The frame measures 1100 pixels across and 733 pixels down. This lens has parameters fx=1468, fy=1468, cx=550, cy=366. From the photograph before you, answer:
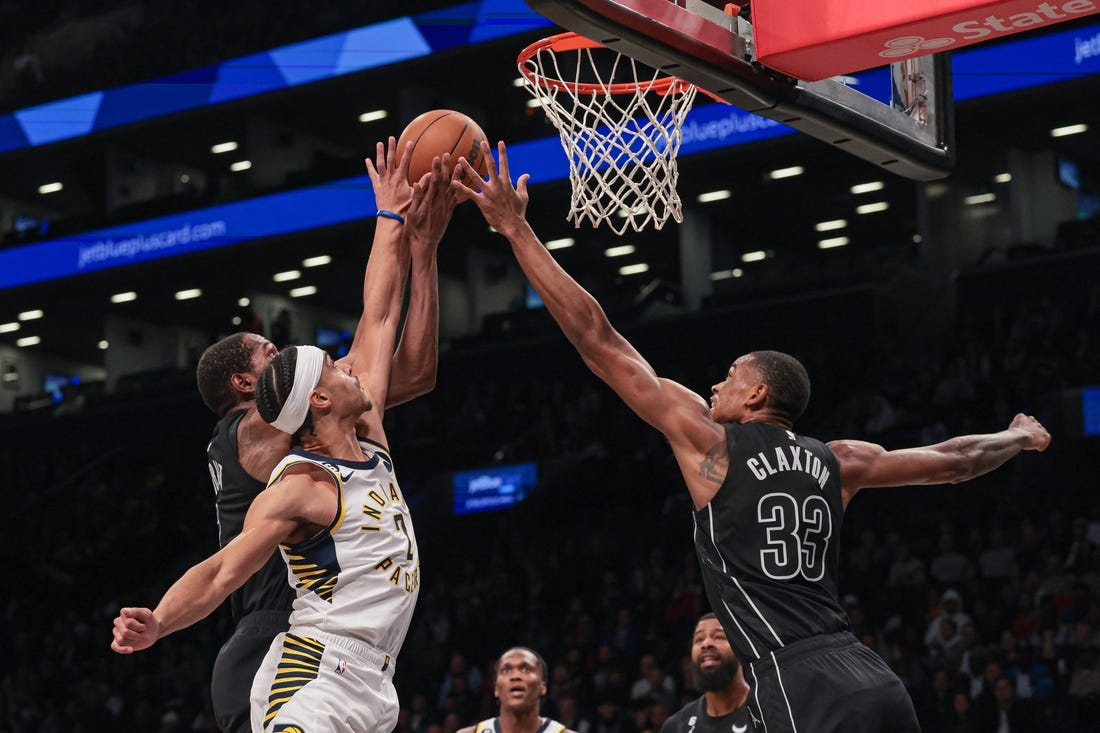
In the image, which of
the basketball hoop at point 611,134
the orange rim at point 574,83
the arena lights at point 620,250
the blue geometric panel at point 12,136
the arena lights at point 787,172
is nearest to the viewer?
the basketball hoop at point 611,134

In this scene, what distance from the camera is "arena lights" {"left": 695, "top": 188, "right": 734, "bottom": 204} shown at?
23953mm

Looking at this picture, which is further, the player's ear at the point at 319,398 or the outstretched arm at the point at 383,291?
the outstretched arm at the point at 383,291

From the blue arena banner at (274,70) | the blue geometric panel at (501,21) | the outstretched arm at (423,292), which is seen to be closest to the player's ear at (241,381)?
the outstretched arm at (423,292)

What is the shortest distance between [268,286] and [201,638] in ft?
38.3

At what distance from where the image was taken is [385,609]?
4273 mm

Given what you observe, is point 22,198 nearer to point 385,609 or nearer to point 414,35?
point 414,35

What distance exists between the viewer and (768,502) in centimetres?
464

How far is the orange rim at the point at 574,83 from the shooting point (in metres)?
5.85

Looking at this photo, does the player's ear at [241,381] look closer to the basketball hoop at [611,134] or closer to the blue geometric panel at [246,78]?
the basketball hoop at [611,134]

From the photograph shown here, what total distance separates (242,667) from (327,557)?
602 millimetres

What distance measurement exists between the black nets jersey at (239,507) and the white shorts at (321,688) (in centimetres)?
40

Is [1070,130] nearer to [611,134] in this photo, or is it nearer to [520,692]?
[520,692]

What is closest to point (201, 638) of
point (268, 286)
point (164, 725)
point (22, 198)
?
point (164, 725)

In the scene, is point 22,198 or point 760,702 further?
point 22,198
